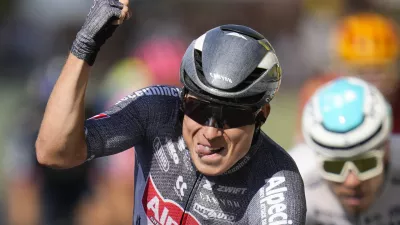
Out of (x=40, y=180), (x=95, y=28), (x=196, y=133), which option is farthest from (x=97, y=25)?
(x=40, y=180)

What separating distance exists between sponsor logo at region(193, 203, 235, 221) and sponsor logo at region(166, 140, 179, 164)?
24cm

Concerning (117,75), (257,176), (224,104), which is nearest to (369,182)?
(257,176)

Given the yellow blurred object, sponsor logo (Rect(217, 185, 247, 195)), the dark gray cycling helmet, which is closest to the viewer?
the dark gray cycling helmet

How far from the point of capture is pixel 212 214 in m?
4.65

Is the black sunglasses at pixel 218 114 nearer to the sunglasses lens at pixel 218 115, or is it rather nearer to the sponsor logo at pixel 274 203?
the sunglasses lens at pixel 218 115

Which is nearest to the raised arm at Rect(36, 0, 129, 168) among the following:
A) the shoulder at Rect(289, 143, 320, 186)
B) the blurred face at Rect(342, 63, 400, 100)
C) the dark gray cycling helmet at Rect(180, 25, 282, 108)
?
the dark gray cycling helmet at Rect(180, 25, 282, 108)

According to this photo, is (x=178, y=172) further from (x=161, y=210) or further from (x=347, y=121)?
(x=347, y=121)

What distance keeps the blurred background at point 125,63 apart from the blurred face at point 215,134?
4383 mm

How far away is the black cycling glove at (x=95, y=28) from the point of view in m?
4.19

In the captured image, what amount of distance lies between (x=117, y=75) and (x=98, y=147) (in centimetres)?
587

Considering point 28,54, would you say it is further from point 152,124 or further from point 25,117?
point 152,124

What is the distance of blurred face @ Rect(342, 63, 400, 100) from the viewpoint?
872cm

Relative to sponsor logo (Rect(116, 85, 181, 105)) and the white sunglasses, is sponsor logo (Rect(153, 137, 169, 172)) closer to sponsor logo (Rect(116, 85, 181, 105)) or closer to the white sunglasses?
sponsor logo (Rect(116, 85, 181, 105))

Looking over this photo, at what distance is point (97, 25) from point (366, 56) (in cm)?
567
